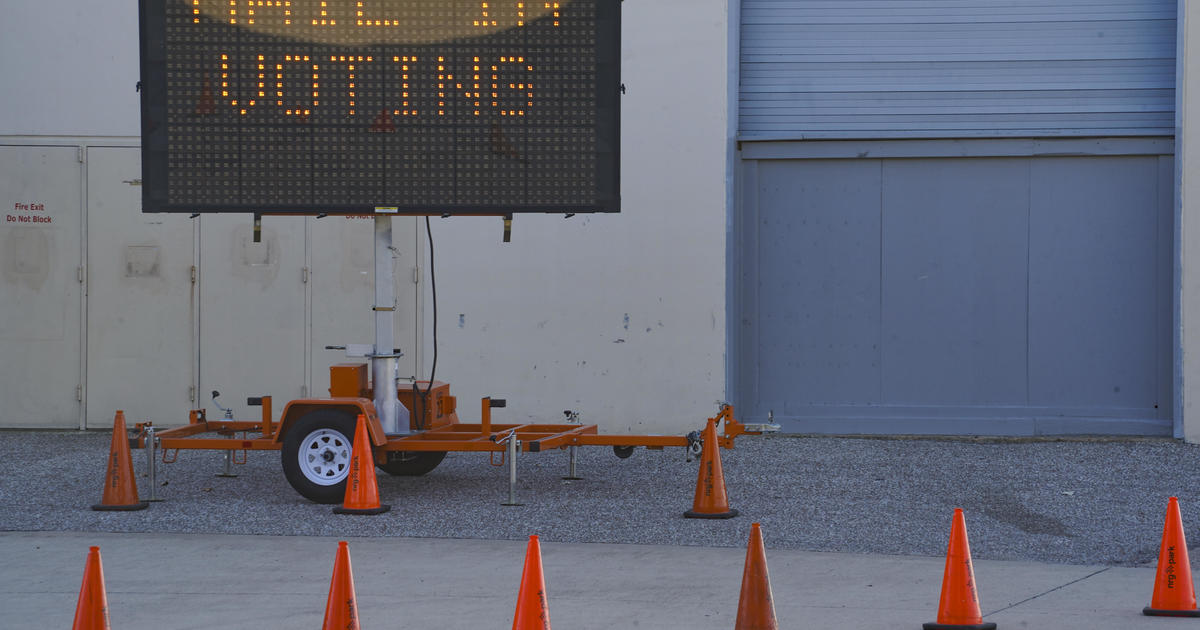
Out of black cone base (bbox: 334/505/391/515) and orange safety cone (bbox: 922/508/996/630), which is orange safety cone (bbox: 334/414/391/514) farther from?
orange safety cone (bbox: 922/508/996/630)

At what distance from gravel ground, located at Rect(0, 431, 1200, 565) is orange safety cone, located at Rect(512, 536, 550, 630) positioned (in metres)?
3.35

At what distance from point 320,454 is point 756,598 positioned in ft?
16.8

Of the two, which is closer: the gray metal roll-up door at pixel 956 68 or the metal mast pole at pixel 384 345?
the metal mast pole at pixel 384 345

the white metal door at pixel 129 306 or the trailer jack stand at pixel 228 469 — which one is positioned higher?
the white metal door at pixel 129 306

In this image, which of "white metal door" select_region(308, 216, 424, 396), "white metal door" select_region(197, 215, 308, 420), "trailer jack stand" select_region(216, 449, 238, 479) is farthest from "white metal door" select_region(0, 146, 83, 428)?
"trailer jack stand" select_region(216, 449, 238, 479)

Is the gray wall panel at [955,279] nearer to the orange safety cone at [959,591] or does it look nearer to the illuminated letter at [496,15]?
the illuminated letter at [496,15]

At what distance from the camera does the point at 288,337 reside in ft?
47.0

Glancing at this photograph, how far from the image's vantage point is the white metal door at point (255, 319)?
1433 cm

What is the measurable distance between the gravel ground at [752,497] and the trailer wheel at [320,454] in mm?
165

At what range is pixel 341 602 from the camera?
17.9 feet

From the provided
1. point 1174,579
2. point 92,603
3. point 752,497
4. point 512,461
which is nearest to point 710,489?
point 752,497

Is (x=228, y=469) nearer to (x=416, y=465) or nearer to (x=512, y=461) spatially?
(x=416, y=465)

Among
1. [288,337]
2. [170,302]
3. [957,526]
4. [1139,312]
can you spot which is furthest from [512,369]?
[957,526]

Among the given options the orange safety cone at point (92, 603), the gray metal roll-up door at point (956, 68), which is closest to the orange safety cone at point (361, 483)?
the orange safety cone at point (92, 603)
